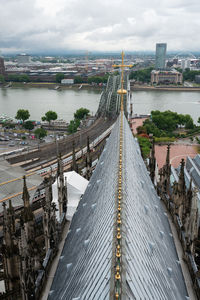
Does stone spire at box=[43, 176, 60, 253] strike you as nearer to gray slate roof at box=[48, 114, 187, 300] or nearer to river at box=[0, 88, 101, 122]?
gray slate roof at box=[48, 114, 187, 300]

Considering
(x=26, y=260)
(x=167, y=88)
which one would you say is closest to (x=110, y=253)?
(x=26, y=260)

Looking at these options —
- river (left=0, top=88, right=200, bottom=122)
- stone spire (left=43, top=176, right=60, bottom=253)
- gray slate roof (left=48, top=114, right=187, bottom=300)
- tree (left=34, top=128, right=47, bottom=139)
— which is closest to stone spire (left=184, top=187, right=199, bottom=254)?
gray slate roof (left=48, top=114, right=187, bottom=300)

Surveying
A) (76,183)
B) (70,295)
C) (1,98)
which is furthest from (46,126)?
(70,295)

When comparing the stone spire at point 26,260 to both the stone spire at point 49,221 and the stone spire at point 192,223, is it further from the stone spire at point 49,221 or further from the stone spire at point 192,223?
the stone spire at point 192,223

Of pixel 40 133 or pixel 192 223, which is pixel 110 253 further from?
pixel 40 133

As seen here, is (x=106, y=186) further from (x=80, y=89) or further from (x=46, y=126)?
(x=80, y=89)

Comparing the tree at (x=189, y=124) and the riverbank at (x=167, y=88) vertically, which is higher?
the riverbank at (x=167, y=88)

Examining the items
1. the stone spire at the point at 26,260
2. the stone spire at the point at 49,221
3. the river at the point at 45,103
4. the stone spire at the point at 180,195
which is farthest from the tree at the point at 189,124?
the stone spire at the point at 26,260
